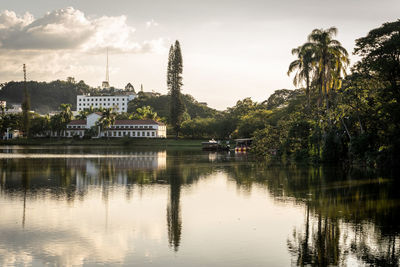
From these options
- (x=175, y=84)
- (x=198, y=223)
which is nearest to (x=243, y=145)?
(x=175, y=84)

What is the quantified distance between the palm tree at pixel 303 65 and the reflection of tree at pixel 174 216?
2931 cm

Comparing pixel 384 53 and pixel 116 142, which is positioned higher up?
pixel 384 53

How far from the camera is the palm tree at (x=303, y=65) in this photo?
52.0 m

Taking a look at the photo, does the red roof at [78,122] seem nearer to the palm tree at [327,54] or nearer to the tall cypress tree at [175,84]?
the tall cypress tree at [175,84]

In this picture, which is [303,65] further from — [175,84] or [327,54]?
[175,84]

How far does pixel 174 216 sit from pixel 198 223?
1423mm

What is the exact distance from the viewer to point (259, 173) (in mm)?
34312

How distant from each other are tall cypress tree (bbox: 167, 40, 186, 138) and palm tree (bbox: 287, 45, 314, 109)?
58618 millimetres

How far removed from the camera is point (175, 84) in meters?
113

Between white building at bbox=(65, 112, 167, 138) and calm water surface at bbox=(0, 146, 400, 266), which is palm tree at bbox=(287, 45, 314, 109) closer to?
calm water surface at bbox=(0, 146, 400, 266)

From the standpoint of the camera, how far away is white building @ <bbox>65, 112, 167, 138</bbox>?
411ft

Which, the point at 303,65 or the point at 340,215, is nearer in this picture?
the point at 340,215

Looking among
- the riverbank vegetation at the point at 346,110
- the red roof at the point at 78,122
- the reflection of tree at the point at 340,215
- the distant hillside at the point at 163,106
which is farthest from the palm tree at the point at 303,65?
the distant hillside at the point at 163,106

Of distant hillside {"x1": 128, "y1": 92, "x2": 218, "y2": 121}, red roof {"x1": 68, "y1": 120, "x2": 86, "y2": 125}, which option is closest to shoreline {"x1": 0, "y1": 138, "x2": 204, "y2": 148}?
red roof {"x1": 68, "y1": 120, "x2": 86, "y2": 125}
